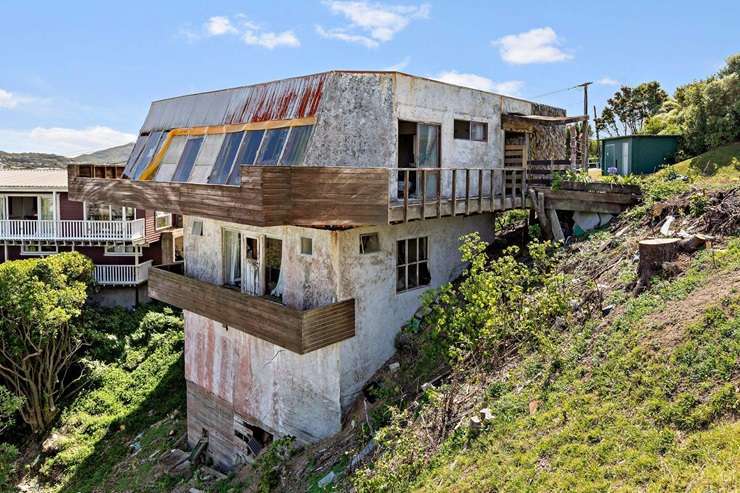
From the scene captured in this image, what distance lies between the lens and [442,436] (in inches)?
341

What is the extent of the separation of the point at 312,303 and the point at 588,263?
6.30m

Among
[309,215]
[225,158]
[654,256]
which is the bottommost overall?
[654,256]

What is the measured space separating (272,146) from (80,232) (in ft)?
61.0

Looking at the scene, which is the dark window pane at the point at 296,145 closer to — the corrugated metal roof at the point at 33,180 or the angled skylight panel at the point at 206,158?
the angled skylight panel at the point at 206,158

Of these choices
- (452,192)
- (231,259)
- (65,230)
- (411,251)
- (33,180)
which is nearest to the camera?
(452,192)

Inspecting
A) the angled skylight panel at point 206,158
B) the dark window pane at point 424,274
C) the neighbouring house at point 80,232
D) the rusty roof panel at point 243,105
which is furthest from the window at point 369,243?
the neighbouring house at point 80,232

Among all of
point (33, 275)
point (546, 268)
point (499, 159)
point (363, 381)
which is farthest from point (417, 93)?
point (33, 275)

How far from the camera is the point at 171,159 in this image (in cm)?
1587

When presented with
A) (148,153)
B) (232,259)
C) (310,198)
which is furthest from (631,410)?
(148,153)

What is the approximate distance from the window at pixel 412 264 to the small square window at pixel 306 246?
7.23 ft

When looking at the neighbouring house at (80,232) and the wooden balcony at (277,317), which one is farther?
the neighbouring house at (80,232)

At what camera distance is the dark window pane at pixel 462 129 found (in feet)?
46.7

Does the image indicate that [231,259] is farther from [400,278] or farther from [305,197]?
[305,197]

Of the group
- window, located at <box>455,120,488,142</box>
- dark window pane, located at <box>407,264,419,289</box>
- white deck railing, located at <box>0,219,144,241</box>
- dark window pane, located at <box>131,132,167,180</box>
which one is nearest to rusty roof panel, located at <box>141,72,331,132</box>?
dark window pane, located at <box>131,132,167,180</box>
